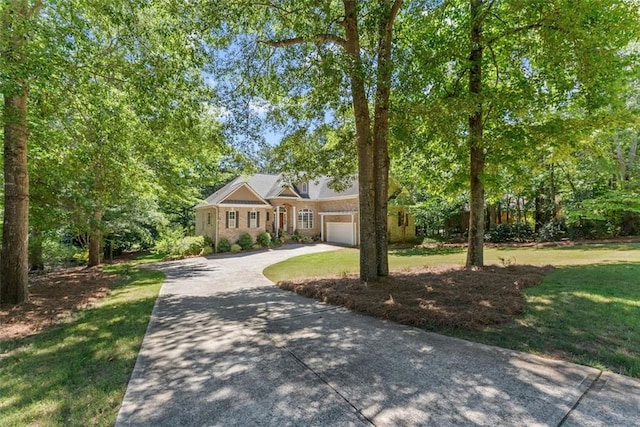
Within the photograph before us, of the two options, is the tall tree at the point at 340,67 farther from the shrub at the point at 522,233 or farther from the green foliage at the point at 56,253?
the shrub at the point at 522,233

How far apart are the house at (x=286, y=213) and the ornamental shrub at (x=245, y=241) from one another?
399 millimetres

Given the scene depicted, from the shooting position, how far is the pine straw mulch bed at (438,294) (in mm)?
5738

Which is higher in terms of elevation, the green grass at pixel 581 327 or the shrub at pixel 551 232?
the shrub at pixel 551 232

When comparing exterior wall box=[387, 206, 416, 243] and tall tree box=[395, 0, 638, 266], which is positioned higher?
tall tree box=[395, 0, 638, 266]

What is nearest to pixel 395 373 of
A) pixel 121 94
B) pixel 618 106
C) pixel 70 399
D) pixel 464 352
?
pixel 464 352

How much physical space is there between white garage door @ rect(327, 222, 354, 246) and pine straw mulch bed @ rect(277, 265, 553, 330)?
13.8 metres

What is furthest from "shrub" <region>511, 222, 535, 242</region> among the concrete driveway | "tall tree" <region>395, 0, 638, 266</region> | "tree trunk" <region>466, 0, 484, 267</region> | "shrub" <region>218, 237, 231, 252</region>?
the concrete driveway

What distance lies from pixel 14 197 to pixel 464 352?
402 inches

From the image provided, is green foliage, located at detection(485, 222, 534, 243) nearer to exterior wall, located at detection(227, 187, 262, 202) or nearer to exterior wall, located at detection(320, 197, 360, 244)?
exterior wall, located at detection(320, 197, 360, 244)

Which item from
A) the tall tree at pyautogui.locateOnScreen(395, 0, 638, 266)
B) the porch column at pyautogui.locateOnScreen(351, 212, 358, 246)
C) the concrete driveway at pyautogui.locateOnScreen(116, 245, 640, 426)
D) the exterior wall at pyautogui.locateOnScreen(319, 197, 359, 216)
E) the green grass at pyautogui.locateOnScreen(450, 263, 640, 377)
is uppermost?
the tall tree at pyautogui.locateOnScreen(395, 0, 638, 266)

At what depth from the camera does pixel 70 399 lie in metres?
3.49

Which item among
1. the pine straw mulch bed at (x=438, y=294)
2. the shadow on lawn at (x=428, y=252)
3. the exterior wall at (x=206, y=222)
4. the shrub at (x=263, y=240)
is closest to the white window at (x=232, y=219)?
the exterior wall at (x=206, y=222)

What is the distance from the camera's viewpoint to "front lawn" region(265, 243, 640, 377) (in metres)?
4.52

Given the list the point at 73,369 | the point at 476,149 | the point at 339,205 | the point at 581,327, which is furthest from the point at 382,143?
the point at 339,205
